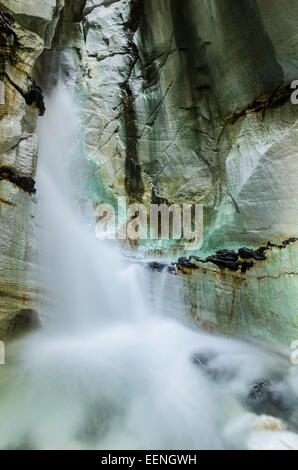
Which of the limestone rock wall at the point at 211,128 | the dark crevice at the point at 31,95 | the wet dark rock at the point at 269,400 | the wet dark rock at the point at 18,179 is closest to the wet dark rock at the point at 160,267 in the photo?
the limestone rock wall at the point at 211,128

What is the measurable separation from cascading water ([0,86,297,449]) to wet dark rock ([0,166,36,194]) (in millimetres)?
864

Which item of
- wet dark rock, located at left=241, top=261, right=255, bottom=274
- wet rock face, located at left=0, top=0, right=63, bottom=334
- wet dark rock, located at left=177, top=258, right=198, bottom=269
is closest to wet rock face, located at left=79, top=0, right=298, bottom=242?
wet dark rock, located at left=241, top=261, right=255, bottom=274

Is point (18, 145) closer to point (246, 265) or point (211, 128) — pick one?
point (246, 265)

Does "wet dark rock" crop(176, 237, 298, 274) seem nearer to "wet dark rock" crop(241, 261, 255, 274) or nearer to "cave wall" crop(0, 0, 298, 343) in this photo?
"wet dark rock" crop(241, 261, 255, 274)

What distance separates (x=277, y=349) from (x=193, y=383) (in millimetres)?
1729

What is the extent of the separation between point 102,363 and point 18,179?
12.3 ft

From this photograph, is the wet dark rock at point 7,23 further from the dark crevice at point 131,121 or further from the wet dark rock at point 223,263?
the wet dark rock at point 223,263

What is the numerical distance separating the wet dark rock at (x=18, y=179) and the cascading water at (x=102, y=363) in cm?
86

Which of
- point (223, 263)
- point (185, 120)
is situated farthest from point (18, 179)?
point (185, 120)

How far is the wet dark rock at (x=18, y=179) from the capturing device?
511 centimetres

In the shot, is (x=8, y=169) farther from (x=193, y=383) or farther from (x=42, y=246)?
(x=193, y=383)

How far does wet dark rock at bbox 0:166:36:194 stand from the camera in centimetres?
511

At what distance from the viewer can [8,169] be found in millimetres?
5180

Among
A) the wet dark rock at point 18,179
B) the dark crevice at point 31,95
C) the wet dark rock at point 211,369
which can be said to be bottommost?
the wet dark rock at point 211,369
